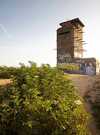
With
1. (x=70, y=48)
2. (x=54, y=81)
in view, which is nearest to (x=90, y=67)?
(x=70, y=48)

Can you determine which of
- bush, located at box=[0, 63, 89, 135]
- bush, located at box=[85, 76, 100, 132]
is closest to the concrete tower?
bush, located at box=[85, 76, 100, 132]

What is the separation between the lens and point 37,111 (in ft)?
33.7

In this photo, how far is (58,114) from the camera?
10.3 metres

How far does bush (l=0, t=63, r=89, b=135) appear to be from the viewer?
10211 millimetres

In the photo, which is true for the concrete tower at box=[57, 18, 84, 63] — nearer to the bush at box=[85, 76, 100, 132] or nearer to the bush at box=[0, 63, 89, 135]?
the bush at box=[85, 76, 100, 132]

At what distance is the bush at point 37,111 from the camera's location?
10.2 m

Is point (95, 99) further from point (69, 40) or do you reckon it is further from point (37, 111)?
point (69, 40)

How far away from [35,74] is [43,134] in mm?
3468

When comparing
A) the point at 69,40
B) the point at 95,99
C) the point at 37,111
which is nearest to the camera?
the point at 37,111

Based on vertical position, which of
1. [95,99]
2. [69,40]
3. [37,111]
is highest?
[69,40]

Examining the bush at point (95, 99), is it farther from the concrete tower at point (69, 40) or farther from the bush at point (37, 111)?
the concrete tower at point (69, 40)

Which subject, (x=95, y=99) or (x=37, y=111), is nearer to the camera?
(x=37, y=111)

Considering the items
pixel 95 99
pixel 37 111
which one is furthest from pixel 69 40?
pixel 37 111

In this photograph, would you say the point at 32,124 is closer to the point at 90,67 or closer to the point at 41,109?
the point at 41,109
